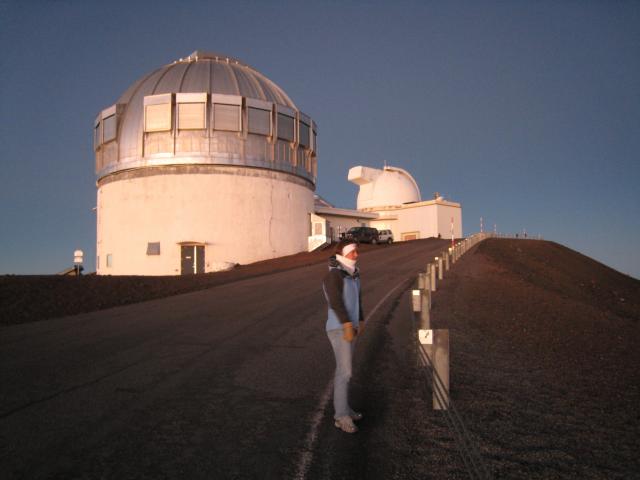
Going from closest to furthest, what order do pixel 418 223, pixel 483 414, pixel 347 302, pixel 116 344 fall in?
pixel 347 302 < pixel 483 414 < pixel 116 344 < pixel 418 223

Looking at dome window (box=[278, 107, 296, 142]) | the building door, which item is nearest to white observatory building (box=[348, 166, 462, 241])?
dome window (box=[278, 107, 296, 142])

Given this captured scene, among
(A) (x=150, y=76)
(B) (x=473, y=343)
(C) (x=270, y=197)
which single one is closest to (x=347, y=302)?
(B) (x=473, y=343)

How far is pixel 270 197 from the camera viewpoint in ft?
105

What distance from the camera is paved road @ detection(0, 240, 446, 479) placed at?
426 centimetres

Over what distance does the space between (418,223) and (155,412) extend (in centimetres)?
5135

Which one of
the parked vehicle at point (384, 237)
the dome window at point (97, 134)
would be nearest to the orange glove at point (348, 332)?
the dome window at point (97, 134)

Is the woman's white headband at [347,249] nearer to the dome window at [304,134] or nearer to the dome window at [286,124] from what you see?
the dome window at [286,124]

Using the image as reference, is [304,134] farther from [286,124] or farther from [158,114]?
[158,114]

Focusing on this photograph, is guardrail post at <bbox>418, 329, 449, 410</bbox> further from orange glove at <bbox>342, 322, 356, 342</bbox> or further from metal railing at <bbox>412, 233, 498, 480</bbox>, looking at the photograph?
orange glove at <bbox>342, 322, 356, 342</bbox>

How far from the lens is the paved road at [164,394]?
426 centimetres

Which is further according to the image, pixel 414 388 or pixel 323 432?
pixel 414 388

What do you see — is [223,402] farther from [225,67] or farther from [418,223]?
[418,223]

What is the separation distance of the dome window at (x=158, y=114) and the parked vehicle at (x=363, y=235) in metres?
16.5

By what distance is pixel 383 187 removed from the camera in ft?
201
